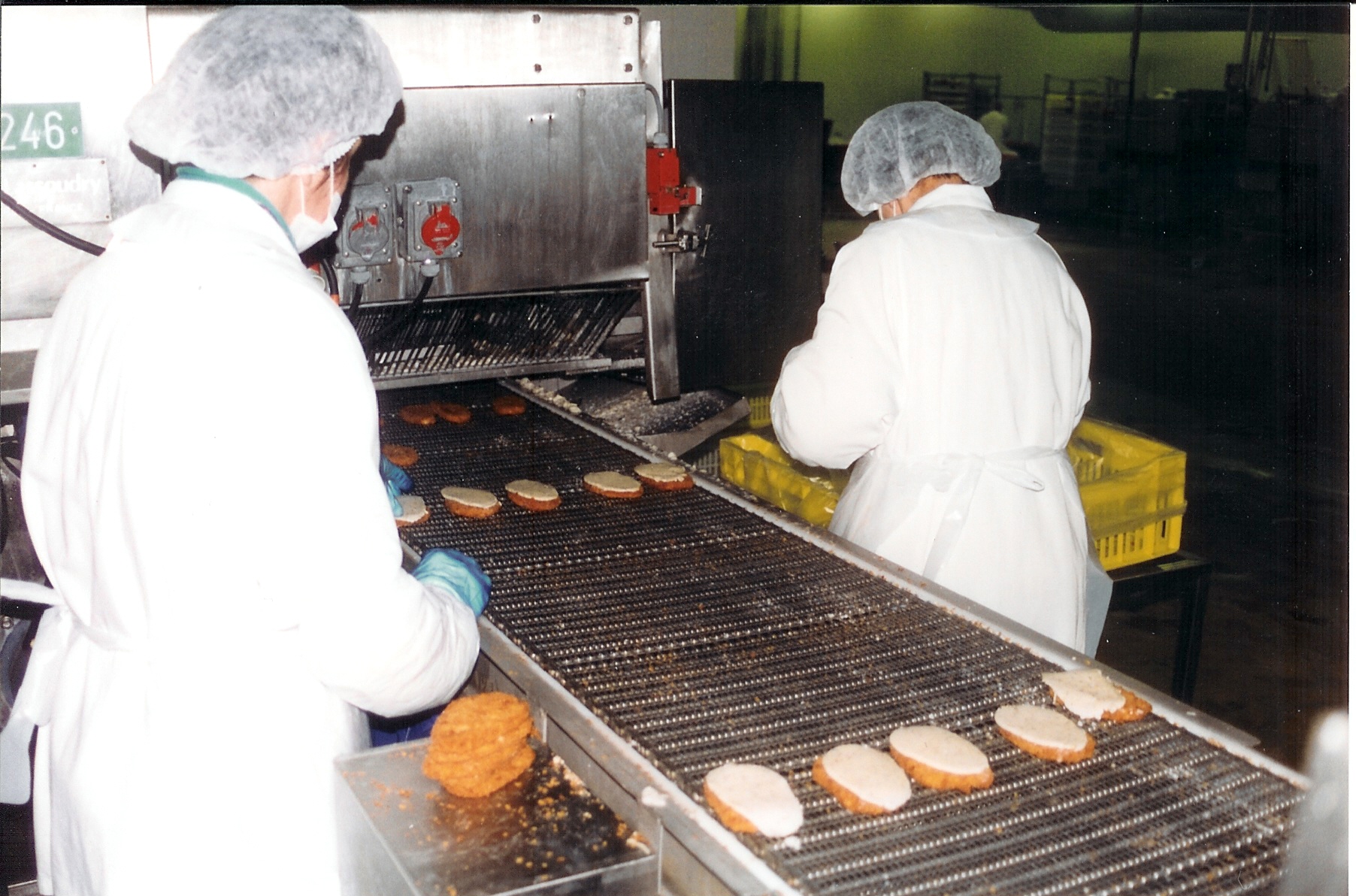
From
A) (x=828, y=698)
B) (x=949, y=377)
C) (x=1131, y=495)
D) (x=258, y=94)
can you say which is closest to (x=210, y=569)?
(x=258, y=94)

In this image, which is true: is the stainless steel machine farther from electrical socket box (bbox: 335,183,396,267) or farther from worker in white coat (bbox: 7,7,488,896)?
worker in white coat (bbox: 7,7,488,896)

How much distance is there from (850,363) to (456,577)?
3.34 feet

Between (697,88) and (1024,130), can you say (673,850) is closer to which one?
(697,88)

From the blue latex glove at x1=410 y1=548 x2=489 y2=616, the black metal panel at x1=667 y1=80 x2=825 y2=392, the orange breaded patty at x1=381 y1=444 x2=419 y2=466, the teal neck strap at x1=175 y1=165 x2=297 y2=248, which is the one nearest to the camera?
the teal neck strap at x1=175 y1=165 x2=297 y2=248

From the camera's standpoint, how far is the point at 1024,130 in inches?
874

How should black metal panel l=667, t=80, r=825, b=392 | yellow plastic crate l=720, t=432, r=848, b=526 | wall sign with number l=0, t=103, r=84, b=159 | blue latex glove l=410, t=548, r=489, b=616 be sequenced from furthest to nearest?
yellow plastic crate l=720, t=432, r=848, b=526, black metal panel l=667, t=80, r=825, b=392, wall sign with number l=0, t=103, r=84, b=159, blue latex glove l=410, t=548, r=489, b=616

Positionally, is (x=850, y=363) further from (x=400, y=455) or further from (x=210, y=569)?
(x=210, y=569)

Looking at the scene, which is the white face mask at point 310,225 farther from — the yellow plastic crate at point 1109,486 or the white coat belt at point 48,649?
the yellow plastic crate at point 1109,486

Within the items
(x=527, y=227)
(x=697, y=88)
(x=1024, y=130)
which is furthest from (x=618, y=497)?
(x=1024, y=130)

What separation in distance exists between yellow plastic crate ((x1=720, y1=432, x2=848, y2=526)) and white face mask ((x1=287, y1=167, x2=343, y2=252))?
158 cm

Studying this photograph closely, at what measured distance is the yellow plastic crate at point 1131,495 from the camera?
2.98 m

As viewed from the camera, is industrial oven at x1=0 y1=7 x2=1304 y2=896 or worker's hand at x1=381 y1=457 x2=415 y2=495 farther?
worker's hand at x1=381 y1=457 x2=415 y2=495

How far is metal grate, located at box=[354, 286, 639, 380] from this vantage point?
2.75m

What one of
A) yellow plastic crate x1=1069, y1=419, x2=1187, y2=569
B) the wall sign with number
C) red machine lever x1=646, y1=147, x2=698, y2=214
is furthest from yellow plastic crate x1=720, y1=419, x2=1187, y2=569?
the wall sign with number
